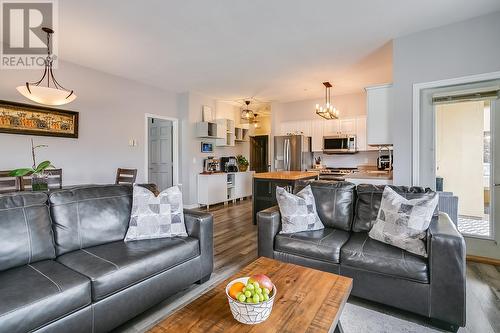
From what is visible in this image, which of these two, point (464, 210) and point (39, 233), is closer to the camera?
point (39, 233)

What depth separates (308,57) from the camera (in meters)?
4.02

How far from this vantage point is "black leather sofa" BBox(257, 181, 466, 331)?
1.72 metres

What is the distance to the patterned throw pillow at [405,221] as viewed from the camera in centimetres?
195

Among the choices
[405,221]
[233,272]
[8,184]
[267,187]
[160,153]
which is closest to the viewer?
[405,221]

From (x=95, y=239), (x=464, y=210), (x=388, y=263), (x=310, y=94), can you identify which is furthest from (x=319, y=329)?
(x=310, y=94)

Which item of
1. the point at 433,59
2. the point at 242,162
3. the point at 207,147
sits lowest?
the point at 242,162

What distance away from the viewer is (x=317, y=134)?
260 inches

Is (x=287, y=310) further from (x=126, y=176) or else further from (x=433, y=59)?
(x=126, y=176)

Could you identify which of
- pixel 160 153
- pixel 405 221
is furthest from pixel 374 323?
pixel 160 153

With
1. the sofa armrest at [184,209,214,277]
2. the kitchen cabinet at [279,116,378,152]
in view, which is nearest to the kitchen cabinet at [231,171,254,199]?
the kitchen cabinet at [279,116,378,152]

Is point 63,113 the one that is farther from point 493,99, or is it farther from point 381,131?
point 493,99

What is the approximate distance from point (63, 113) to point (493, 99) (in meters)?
5.98

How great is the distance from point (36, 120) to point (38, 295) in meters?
3.51

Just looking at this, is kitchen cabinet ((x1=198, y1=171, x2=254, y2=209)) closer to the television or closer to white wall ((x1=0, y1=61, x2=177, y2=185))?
the television
